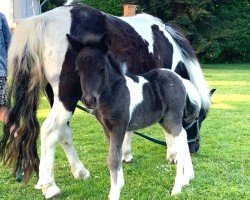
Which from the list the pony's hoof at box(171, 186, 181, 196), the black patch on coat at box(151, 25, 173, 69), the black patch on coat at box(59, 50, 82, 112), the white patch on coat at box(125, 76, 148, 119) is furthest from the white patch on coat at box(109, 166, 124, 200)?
the black patch on coat at box(151, 25, 173, 69)

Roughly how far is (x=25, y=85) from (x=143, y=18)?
71.0 inches

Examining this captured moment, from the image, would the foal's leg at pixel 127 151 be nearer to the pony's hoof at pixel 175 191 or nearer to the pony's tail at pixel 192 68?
the pony's tail at pixel 192 68

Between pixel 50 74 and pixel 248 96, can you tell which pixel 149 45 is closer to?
pixel 50 74

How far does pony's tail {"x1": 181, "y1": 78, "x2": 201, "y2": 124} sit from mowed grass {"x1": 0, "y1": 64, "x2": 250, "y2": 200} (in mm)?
707

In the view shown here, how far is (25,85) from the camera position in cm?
440

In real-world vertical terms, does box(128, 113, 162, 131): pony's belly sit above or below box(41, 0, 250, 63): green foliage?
above

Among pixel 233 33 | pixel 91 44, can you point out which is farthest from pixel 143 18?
pixel 233 33

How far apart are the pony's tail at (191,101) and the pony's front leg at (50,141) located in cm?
128

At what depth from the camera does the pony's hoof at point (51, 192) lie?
4449mm

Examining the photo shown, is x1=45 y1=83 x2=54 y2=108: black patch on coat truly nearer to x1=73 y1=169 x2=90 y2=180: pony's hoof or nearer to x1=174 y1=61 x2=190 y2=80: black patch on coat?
x1=73 y1=169 x2=90 y2=180: pony's hoof

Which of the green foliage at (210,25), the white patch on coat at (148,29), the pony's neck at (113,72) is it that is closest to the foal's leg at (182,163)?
the pony's neck at (113,72)

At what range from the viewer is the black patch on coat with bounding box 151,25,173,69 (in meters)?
5.21

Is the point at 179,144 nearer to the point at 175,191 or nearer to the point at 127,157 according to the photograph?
the point at 175,191

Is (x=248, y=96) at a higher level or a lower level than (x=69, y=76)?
lower
